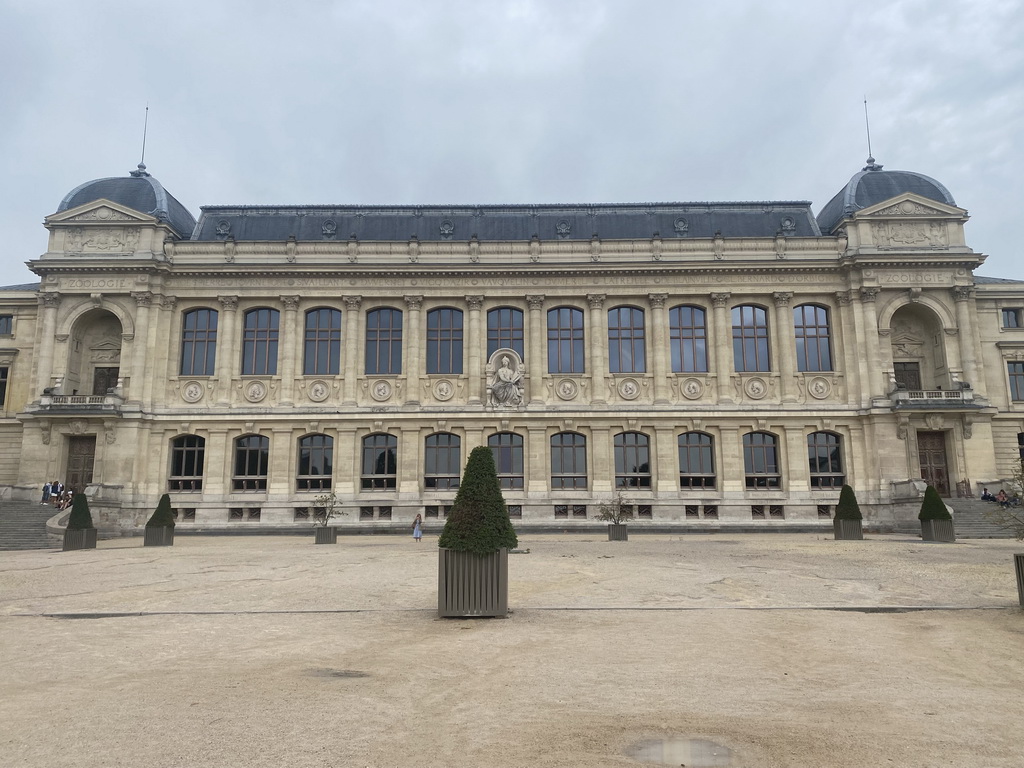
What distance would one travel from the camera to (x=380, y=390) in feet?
136

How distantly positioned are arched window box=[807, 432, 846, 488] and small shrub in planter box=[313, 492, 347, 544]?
26012mm

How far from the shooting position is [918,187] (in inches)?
Answer: 1727

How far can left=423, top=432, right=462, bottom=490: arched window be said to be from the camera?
40812 mm

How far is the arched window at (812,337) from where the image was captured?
41.8m

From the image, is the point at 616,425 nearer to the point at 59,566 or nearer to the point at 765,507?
the point at 765,507

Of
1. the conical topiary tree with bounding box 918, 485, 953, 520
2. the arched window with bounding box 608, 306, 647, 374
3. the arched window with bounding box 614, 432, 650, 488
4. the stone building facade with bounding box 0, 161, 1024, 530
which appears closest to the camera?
the conical topiary tree with bounding box 918, 485, 953, 520

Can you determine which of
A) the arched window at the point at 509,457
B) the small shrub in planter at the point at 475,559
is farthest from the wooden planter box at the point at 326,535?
the small shrub in planter at the point at 475,559

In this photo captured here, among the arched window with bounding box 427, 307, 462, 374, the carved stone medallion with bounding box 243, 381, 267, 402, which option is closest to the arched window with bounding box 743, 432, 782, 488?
the arched window with bounding box 427, 307, 462, 374

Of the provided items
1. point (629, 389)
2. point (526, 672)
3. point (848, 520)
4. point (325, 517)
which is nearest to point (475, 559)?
point (526, 672)

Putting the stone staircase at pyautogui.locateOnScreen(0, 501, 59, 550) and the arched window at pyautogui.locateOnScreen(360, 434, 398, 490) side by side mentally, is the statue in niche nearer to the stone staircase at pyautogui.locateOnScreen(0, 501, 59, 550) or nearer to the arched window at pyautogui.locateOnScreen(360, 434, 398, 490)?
the arched window at pyautogui.locateOnScreen(360, 434, 398, 490)

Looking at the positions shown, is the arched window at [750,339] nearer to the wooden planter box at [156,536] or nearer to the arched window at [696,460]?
the arched window at [696,460]

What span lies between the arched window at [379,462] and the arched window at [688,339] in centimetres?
1684

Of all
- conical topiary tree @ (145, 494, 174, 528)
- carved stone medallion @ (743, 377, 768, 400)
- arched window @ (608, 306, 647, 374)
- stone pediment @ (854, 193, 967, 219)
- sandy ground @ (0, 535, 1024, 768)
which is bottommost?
sandy ground @ (0, 535, 1024, 768)

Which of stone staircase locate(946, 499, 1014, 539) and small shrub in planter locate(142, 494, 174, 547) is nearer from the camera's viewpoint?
small shrub in planter locate(142, 494, 174, 547)
